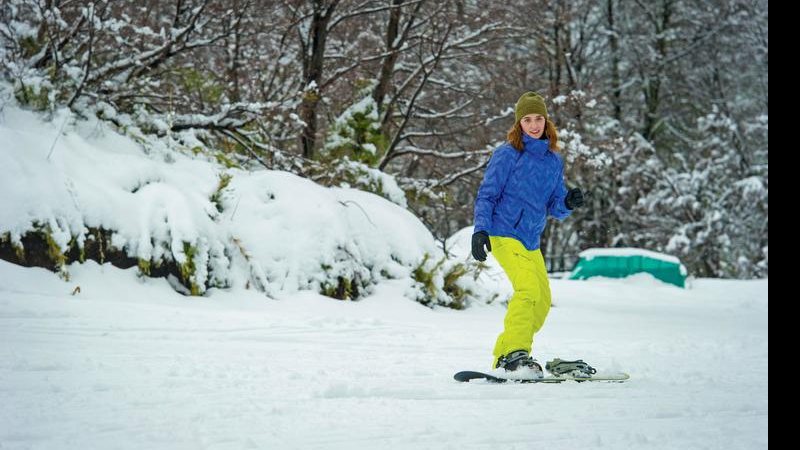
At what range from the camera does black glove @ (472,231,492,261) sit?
12.9ft

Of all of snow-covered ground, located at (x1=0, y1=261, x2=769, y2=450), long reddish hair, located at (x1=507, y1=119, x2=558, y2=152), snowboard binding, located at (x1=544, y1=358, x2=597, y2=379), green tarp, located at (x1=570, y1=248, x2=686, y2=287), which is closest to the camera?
snow-covered ground, located at (x1=0, y1=261, x2=769, y2=450)

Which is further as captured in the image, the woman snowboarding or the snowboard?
the woman snowboarding

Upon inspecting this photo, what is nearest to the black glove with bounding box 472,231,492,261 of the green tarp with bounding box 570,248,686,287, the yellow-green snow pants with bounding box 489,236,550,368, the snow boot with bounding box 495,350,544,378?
the yellow-green snow pants with bounding box 489,236,550,368

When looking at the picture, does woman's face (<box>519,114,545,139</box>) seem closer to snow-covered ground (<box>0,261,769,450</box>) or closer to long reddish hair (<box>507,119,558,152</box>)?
long reddish hair (<box>507,119,558,152</box>)

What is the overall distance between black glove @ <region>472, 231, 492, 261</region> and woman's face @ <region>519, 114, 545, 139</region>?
0.69 metres

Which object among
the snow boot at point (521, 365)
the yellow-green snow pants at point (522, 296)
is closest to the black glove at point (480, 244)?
the yellow-green snow pants at point (522, 296)

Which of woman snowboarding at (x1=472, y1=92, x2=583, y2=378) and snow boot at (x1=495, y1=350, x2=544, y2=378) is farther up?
woman snowboarding at (x1=472, y1=92, x2=583, y2=378)

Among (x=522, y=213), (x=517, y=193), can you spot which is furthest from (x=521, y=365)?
(x=517, y=193)

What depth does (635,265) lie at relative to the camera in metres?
15.6

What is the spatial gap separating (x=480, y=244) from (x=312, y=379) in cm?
110

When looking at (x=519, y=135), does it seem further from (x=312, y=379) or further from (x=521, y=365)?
(x=312, y=379)

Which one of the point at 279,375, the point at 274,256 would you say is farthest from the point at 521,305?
the point at 274,256

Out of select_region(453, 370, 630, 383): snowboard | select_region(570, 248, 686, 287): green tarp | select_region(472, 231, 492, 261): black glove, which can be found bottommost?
select_region(453, 370, 630, 383): snowboard

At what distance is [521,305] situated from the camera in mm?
4051
